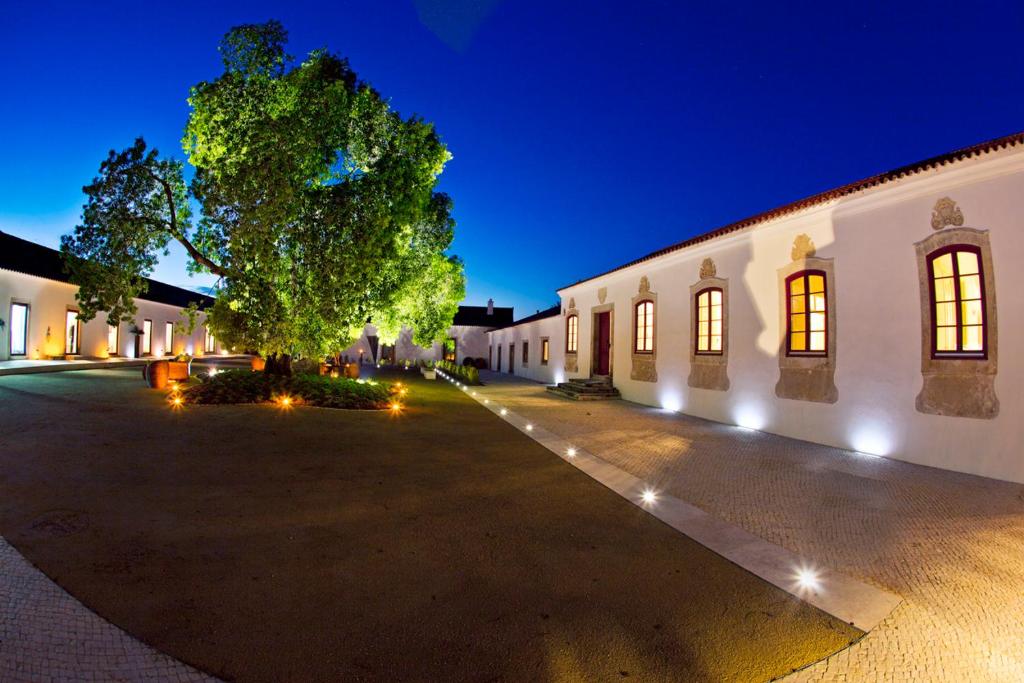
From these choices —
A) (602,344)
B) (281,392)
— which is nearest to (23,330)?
(281,392)

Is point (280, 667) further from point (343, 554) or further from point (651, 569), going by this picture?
point (651, 569)

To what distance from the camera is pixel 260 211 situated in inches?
405

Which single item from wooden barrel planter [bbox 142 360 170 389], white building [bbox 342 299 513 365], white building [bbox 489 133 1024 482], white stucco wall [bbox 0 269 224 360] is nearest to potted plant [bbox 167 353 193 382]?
wooden barrel planter [bbox 142 360 170 389]

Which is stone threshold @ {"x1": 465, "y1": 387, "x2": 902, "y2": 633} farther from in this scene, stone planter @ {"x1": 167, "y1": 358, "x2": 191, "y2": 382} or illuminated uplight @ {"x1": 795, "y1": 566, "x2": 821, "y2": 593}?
stone planter @ {"x1": 167, "y1": 358, "x2": 191, "y2": 382}

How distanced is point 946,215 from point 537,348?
19.1 meters

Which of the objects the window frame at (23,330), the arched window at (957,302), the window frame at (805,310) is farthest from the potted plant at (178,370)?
the arched window at (957,302)

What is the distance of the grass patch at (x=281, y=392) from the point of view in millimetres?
10828

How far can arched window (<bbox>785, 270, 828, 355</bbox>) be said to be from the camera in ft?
29.2

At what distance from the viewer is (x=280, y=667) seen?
2.32m

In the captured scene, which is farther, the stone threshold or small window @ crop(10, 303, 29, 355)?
small window @ crop(10, 303, 29, 355)

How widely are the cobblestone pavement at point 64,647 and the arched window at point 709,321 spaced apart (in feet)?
36.6

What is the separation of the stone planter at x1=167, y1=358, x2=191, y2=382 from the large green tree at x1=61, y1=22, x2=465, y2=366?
84.1 inches

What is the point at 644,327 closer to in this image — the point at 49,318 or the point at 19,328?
the point at 19,328

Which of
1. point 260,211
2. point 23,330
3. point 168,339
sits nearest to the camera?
point 260,211
